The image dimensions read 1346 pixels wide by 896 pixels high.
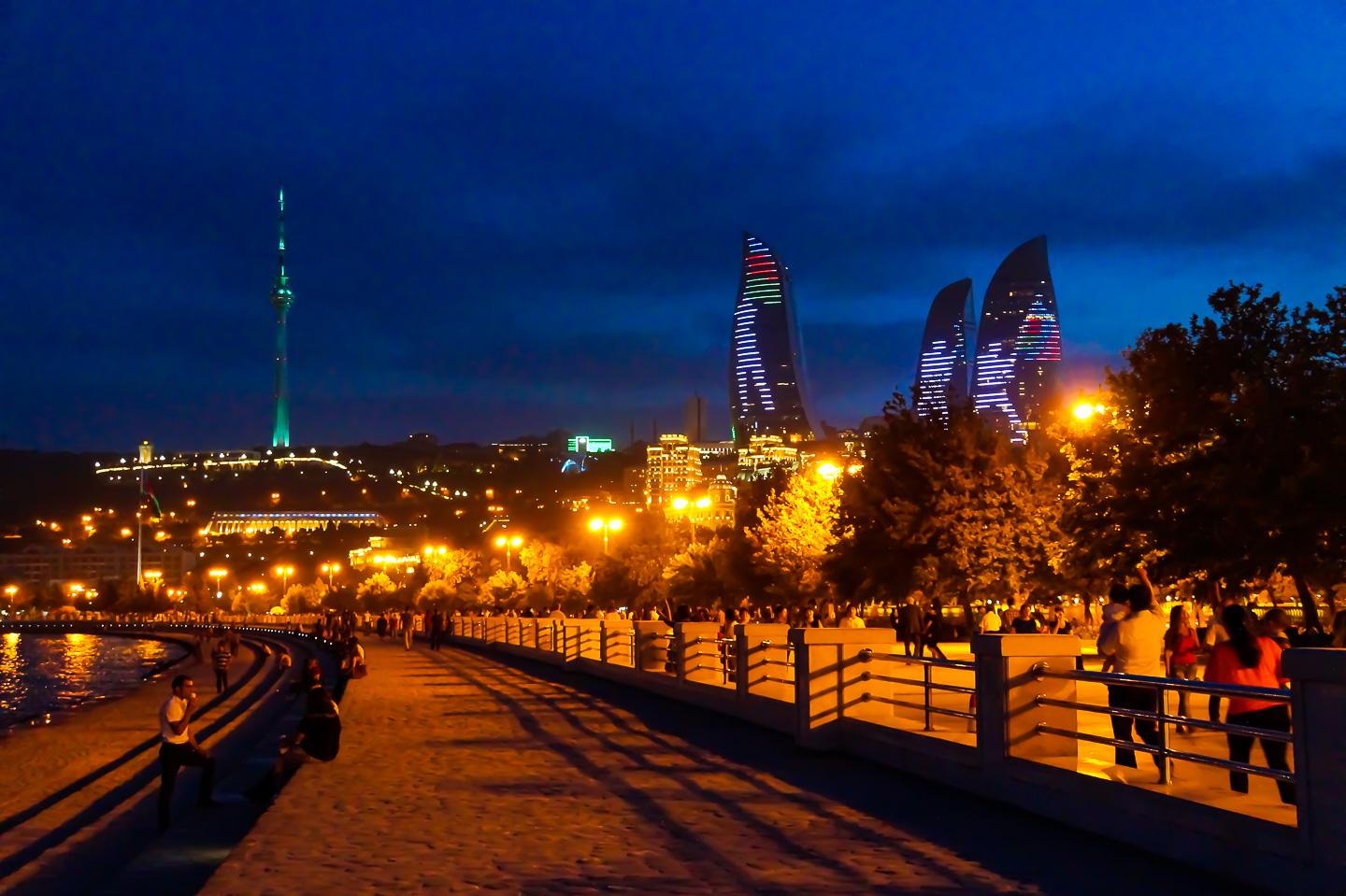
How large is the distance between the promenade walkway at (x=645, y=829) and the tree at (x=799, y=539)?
40345 millimetres

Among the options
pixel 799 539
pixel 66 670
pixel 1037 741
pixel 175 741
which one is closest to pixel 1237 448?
pixel 1037 741

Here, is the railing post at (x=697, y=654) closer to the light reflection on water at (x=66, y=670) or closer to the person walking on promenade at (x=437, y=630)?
the light reflection on water at (x=66, y=670)

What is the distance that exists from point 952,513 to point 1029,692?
104ft

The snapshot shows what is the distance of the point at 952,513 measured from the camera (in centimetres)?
4281

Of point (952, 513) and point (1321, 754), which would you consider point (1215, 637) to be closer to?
point (1321, 754)

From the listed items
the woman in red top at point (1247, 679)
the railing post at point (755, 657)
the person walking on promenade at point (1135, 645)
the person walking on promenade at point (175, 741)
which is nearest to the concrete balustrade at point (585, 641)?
the railing post at point (755, 657)

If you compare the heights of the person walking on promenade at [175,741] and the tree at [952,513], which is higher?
the tree at [952,513]

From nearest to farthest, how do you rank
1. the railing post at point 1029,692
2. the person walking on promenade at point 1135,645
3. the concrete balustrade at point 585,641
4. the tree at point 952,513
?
the railing post at point 1029,692 → the person walking on promenade at point 1135,645 → the concrete balustrade at point 585,641 → the tree at point 952,513

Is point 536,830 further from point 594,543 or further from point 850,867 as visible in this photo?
point 594,543

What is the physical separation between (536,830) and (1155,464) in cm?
1921

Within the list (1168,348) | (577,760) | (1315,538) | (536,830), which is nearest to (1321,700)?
(536,830)

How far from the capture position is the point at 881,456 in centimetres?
4416

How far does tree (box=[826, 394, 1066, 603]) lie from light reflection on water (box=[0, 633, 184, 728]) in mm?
26053

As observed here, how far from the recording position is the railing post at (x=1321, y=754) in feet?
24.5
